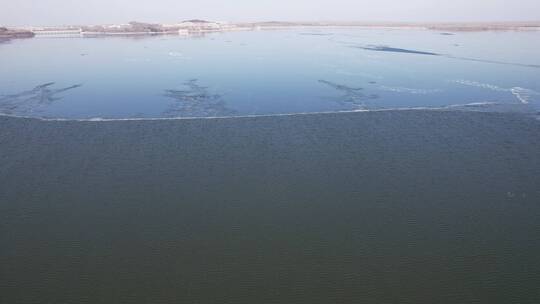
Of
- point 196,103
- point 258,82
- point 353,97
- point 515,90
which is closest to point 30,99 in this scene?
point 196,103

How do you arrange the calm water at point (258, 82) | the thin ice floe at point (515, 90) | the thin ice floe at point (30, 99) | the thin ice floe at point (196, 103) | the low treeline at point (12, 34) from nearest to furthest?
1. the thin ice floe at point (196, 103)
2. the thin ice floe at point (30, 99)
3. the calm water at point (258, 82)
4. the thin ice floe at point (515, 90)
5. the low treeline at point (12, 34)

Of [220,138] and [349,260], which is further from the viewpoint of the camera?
[220,138]

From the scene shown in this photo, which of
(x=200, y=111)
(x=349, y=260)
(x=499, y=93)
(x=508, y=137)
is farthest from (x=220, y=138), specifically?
(x=499, y=93)

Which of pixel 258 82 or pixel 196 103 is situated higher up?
pixel 258 82

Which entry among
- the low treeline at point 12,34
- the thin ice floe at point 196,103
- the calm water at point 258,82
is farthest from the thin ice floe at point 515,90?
the low treeline at point 12,34

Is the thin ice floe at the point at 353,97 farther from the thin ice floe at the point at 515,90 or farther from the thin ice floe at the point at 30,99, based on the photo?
the thin ice floe at the point at 30,99

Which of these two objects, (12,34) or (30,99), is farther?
(12,34)

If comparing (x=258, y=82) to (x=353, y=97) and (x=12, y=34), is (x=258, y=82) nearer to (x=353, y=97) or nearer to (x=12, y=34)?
(x=353, y=97)

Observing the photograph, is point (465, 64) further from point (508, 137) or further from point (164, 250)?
point (164, 250)
